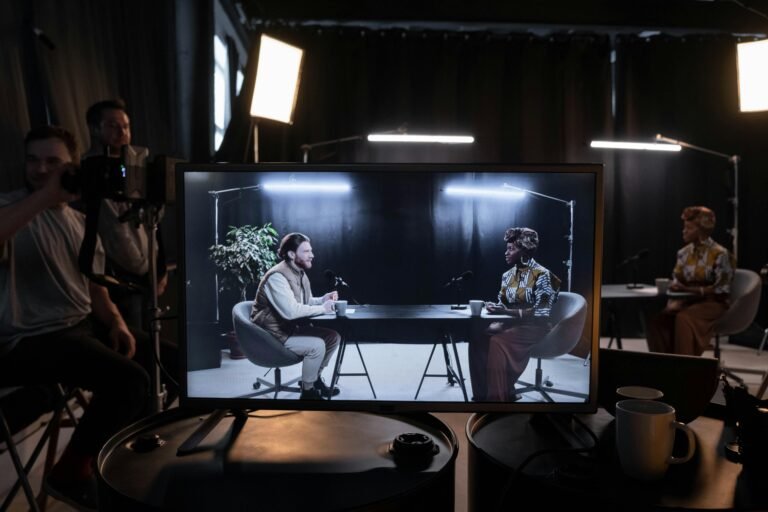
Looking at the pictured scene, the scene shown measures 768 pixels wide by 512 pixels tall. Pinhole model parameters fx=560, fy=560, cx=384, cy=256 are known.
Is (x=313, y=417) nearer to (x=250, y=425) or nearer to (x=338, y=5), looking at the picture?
(x=250, y=425)

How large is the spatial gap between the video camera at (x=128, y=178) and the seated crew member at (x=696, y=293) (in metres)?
3.35

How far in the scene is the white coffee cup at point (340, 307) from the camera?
918 mm

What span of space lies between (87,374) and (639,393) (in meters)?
1.52

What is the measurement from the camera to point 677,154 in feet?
18.4

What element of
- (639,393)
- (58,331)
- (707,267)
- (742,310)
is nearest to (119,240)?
(58,331)

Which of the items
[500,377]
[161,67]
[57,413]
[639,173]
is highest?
[161,67]

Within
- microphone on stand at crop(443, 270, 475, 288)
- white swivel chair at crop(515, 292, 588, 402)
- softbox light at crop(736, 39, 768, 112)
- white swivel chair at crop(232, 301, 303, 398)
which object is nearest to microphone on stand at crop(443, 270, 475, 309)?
Result: microphone on stand at crop(443, 270, 475, 288)

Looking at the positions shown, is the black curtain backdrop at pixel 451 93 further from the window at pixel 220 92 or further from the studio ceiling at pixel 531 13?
the window at pixel 220 92

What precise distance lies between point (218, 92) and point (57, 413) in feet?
11.9

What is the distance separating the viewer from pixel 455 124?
5590 mm

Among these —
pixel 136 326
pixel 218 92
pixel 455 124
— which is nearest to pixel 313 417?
pixel 136 326

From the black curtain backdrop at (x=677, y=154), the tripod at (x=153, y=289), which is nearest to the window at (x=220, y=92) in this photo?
the tripod at (x=153, y=289)

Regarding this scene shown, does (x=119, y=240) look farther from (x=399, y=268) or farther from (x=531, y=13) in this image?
(x=531, y=13)

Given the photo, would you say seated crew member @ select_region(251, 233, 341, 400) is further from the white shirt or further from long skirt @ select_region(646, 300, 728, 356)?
long skirt @ select_region(646, 300, 728, 356)
